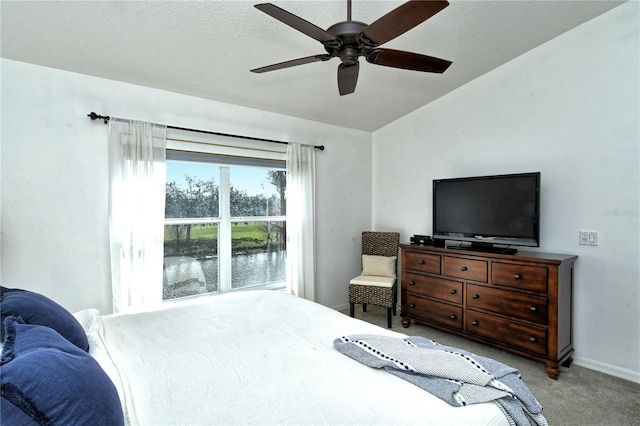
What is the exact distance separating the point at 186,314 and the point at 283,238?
1986 millimetres

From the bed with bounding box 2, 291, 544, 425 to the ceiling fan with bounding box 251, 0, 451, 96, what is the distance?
5.04 ft

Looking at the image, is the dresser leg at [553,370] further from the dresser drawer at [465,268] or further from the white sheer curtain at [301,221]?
the white sheer curtain at [301,221]

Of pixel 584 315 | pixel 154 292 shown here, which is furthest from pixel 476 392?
pixel 154 292

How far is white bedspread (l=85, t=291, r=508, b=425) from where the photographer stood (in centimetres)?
109

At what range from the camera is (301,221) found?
3930mm

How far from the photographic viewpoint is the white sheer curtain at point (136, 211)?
280cm

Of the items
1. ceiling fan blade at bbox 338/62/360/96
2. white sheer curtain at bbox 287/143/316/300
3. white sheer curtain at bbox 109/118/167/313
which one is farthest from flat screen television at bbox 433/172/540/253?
white sheer curtain at bbox 109/118/167/313

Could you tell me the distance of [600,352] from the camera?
280 centimetres

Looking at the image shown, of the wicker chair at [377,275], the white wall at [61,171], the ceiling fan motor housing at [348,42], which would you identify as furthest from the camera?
the wicker chair at [377,275]

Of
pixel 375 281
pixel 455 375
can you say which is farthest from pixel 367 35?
pixel 375 281

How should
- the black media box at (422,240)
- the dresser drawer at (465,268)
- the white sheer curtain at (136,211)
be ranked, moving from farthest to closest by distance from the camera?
the black media box at (422,240), the dresser drawer at (465,268), the white sheer curtain at (136,211)

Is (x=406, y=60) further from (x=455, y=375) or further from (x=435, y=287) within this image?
(x=435, y=287)

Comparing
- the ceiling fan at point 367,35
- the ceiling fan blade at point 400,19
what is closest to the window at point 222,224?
the ceiling fan at point 367,35

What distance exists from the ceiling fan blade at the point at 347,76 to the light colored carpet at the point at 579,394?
2.49m
